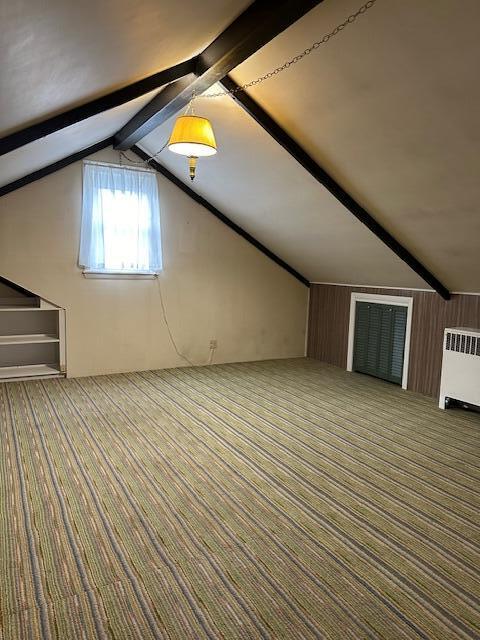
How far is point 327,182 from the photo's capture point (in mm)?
4027

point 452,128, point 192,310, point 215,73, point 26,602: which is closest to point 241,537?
point 26,602

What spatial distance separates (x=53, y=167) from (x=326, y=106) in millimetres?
3246

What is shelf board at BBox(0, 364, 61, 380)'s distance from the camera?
16.6ft

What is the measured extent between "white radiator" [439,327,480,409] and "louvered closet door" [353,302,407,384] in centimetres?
83

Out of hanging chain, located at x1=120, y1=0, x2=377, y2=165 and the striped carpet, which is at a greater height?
hanging chain, located at x1=120, y1=0, x2=377, y2=165

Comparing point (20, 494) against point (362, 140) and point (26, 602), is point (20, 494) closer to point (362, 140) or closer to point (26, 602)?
point (26, 602)

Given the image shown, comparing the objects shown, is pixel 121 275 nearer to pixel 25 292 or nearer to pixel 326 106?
pixel 25 292

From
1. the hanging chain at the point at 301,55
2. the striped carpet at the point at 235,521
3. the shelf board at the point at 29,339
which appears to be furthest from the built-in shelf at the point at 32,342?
the hanging chain at the point at 301,55

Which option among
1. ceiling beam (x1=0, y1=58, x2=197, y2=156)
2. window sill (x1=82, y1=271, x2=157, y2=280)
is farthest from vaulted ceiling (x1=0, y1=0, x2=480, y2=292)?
window sill (x1=82, y1=271, x2=157, y2=280)

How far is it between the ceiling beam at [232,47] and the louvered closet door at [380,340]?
3.40 meters

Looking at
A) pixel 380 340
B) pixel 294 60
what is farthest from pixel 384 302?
pixel 294 60

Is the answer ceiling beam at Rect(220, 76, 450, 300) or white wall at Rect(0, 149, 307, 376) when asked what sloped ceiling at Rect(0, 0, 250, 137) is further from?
white wall at Rect(0, 149, 307, 376)

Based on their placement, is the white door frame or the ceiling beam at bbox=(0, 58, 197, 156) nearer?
the ceiling beam at bbox=(0, 58, 197, 156)

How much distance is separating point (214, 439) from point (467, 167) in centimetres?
270
